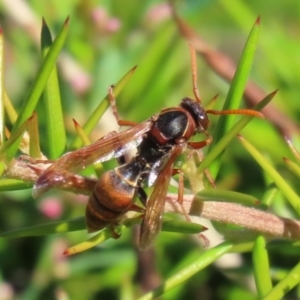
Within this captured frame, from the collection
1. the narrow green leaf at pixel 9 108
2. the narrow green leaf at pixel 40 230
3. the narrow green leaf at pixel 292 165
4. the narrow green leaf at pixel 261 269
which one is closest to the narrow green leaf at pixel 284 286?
the narrow green leaf at pixel 261 269

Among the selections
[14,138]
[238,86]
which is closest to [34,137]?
[14,138]

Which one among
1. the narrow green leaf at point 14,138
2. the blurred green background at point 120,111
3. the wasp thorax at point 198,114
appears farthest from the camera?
the blurred green background at point 120,111

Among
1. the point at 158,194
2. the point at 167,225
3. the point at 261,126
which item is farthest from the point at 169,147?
the point at 261,126

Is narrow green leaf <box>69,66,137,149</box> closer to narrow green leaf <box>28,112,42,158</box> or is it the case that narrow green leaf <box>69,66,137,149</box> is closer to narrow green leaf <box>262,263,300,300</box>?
narrow green leaf <box>28,112,42,158</box>

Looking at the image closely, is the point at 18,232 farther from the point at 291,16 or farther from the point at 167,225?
the point at 291,16

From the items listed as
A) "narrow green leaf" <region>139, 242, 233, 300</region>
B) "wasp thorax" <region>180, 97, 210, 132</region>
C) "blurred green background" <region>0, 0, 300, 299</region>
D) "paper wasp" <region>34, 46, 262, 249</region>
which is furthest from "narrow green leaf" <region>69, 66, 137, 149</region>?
"blurred green background" <region>0, 0, 300, 299</region>

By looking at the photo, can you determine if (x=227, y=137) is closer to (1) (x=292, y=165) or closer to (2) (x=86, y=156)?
(1) (x=292, y=165)

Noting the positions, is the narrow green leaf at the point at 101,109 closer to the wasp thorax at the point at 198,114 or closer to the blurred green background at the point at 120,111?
the wasp thorax at the point at 198,114
